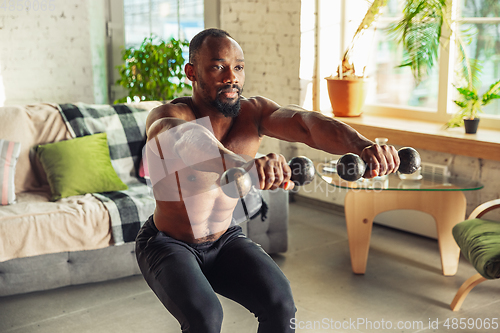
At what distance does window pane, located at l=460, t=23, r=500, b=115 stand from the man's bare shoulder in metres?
2.38

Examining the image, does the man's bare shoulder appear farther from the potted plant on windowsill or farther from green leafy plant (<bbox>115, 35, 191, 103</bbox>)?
green leafy plant (<bbox>115, 35, 191, 103</bbox>)

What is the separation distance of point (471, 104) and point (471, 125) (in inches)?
5.5

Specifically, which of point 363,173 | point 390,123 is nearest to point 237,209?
point 363,173

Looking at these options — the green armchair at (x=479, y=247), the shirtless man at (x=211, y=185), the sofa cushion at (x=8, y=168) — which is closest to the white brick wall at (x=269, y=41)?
the green armchair at (x=479, y=247)

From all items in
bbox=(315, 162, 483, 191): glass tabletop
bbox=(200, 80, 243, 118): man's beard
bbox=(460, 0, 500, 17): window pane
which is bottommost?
bbox=(315, 162, 483, 191): glass tabletop

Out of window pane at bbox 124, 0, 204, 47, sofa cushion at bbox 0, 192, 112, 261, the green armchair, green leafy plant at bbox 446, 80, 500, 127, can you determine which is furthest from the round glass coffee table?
window pane at bbox 124, 0, 204, 47

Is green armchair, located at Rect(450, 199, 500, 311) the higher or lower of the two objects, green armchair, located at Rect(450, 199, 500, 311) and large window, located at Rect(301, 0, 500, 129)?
the lower

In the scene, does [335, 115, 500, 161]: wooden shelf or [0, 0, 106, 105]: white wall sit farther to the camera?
[0, 0, 106, 105]: white wall

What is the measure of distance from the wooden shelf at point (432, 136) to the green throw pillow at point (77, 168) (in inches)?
68.3

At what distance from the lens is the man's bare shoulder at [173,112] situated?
148cm

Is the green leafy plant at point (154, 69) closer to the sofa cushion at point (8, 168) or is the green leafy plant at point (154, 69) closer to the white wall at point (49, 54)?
the white wall at point (49, 54)

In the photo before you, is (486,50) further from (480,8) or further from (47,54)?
(47,54)

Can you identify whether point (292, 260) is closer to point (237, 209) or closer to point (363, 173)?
point (237, 209)

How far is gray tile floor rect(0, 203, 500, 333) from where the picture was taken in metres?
2.30
